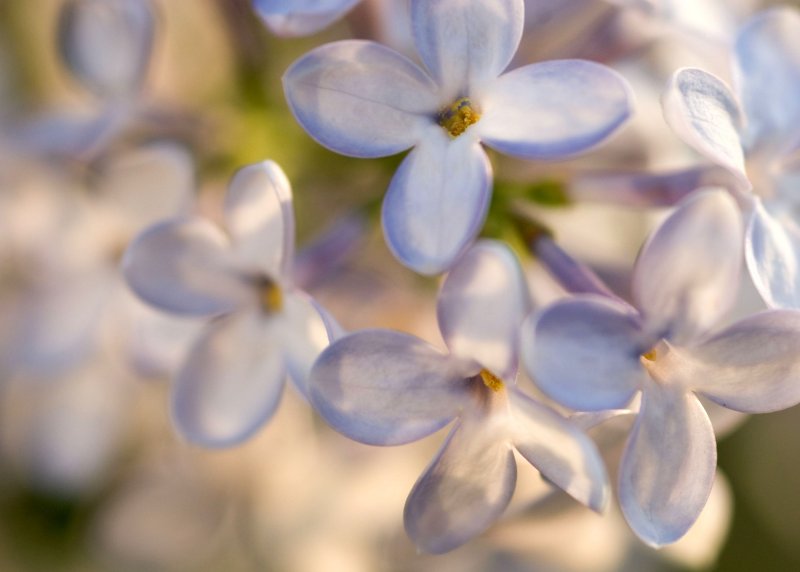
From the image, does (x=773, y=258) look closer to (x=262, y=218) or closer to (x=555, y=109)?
(x=555, y=109)

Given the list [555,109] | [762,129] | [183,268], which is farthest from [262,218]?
[762,129]

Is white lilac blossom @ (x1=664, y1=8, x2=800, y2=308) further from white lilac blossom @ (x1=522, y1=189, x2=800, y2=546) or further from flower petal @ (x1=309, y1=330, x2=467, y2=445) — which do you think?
flower petal @ (x1=309, y1=330, x2=467, y2=445)

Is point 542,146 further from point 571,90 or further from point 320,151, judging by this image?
point 320,151

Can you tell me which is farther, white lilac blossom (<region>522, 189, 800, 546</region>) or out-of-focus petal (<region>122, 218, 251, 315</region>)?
out-of-focus petal (<region>122, 218, 251, 315</region>)

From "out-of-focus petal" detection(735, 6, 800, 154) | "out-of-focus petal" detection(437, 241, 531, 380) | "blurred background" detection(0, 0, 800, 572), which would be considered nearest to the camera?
"out-of-focus petal" detection(437, 241, 531, 380)

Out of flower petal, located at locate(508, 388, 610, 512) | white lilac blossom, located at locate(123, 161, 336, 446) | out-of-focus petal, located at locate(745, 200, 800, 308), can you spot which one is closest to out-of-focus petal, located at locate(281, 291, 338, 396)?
white lilac blossom, located at locate(123, 161, 336, 446)

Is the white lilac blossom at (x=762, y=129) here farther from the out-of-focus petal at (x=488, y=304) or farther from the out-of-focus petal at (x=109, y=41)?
the out-of-focus petal at (x=109, y=41)
